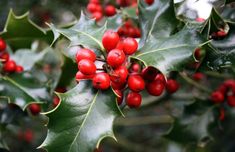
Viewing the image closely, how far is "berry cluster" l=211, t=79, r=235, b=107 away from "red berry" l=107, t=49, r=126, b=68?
35.0 inches

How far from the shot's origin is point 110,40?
4.75 feet

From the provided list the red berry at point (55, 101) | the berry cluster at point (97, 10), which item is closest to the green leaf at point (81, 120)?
the red berry at point (55, 101)

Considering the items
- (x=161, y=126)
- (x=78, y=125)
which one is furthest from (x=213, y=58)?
(x=161, y=126)

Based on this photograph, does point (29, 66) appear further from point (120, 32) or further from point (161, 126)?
point (161, 126)

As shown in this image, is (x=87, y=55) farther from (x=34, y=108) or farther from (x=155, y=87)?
(x=34, y=108)

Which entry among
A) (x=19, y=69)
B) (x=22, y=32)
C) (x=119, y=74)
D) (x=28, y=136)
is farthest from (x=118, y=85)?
(x=28, y=136)

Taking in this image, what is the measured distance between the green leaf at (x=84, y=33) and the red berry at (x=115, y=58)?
17 centimetres

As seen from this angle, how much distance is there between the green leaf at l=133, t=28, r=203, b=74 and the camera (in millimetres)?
1438

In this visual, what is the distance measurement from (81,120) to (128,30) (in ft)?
2.52

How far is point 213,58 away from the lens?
1573 mm

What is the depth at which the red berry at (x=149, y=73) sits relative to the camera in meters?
1.53

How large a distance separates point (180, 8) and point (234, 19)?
24 centimetres

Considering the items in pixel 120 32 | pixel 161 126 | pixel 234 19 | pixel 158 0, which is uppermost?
pixel 158 0

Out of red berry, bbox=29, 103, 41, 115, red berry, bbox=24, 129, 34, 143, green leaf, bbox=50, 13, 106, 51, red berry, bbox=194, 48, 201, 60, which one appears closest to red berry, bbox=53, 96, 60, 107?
red berry, bbox=29, 103, 41, 115
